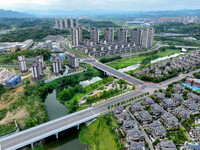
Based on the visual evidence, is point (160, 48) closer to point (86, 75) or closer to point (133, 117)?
point (86, 75)

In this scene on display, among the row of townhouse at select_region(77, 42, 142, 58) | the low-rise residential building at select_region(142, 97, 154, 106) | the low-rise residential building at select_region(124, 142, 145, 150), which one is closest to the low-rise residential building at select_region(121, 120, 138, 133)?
the low-rise residential building at select_region(124, 142, 145, 150)

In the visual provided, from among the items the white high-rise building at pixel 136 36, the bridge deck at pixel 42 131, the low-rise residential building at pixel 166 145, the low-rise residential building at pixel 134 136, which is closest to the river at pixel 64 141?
the bridge deck at pixel 42 131

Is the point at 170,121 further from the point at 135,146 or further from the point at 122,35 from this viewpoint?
the point at 122,35

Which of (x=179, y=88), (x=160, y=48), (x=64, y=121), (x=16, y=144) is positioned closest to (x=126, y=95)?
(x=179, y=88)

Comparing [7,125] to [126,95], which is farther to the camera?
[126,95]

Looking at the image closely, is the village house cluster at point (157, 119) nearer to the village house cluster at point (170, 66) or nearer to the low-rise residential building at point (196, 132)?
the low-rise residential building at point (196, 132)
